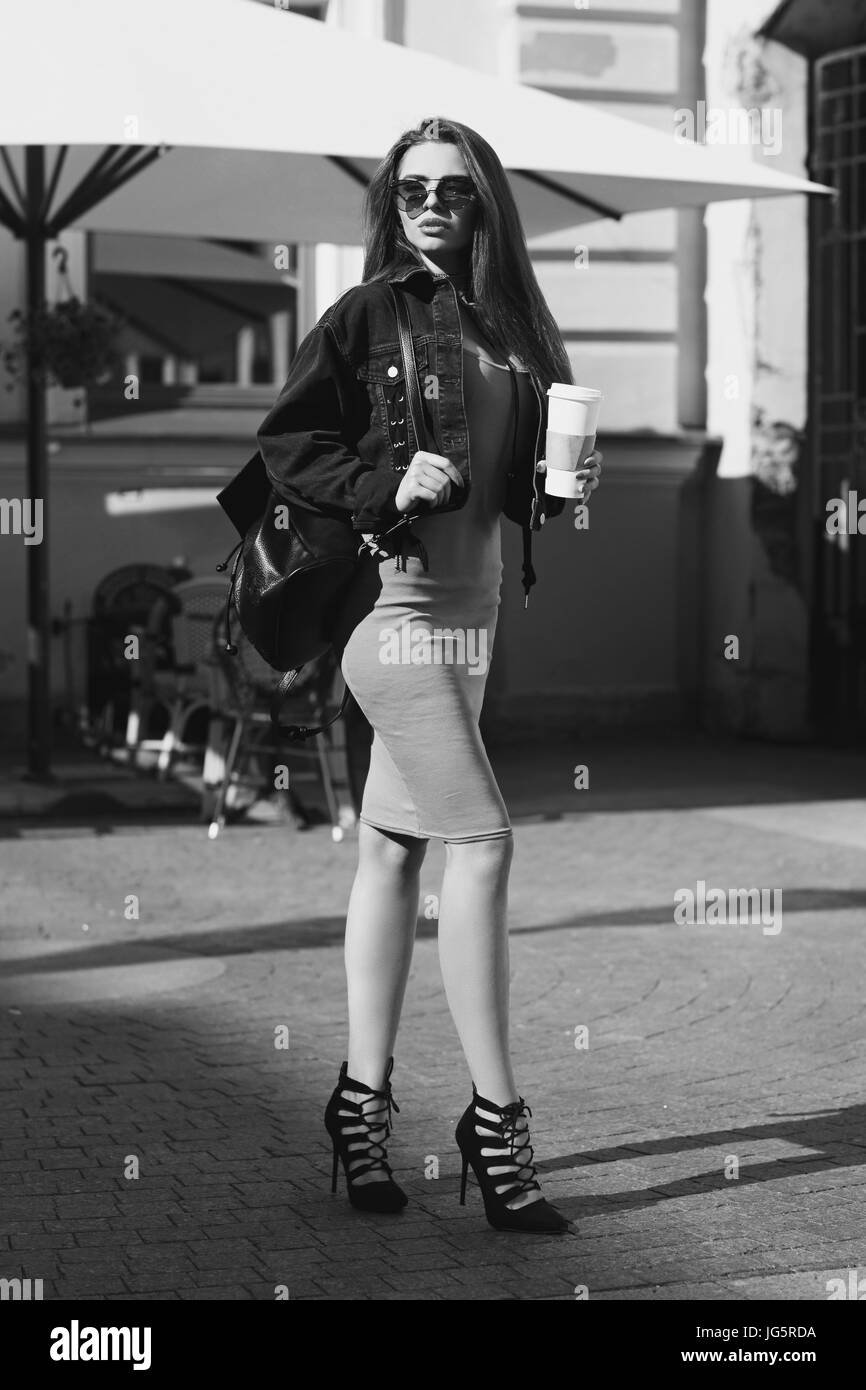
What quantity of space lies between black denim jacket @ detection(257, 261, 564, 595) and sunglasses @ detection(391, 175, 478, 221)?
127 mm

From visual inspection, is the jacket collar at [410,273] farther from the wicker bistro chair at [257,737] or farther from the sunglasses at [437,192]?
the wicker bistro chair at [257,737]

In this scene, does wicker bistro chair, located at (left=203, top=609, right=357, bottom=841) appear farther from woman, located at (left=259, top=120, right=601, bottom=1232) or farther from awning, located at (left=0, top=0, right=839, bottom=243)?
woman, located at (left=259, top=120, right=601, bottom=1232)

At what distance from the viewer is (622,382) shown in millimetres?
13078

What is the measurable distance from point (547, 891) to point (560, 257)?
19.9ft

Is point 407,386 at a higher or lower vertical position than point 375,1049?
higher

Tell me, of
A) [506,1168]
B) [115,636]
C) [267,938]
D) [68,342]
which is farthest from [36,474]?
[506,1168]

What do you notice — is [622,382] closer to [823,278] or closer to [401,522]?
[823,278]

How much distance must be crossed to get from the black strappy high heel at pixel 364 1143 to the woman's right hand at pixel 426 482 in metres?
1.12

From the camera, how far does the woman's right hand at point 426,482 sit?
3711 millimetres

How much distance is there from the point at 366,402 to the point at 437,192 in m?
0.42

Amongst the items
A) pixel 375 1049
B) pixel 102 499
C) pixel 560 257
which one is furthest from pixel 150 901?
pixel 560 257

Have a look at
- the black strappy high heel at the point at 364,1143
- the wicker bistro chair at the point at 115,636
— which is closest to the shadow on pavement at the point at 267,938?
the black strappy high heel at the point at 364,1143

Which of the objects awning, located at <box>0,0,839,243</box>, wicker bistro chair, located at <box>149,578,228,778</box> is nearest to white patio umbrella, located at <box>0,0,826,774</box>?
awning, located at <box>0,0,839,243</box>
